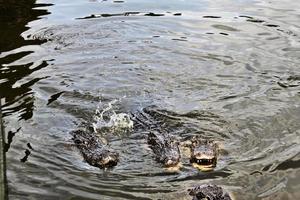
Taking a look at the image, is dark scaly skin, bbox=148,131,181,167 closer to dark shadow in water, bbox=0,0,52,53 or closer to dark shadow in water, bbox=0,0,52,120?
dark shadow in water, bbox=0,0,52,120

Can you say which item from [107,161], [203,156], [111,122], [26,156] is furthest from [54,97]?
[203,156]

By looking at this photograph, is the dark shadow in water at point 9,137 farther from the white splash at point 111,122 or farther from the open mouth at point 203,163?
the open mouth at point 203,163

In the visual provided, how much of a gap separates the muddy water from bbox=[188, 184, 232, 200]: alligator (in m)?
0.28

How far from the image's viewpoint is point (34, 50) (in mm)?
13273

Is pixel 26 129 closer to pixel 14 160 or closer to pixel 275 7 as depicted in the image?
pixel 14 160

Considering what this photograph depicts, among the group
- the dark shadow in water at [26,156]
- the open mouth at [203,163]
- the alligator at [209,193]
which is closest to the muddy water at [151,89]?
the dark shadow in water at [26,156]

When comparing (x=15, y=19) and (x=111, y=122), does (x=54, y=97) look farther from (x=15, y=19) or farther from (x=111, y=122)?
(x=15, y=19)

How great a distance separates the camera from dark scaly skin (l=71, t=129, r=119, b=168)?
7.99 m

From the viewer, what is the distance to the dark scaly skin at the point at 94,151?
799 cm

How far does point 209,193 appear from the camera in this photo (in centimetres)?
690

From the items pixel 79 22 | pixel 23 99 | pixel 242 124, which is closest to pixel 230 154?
pixel 242 124

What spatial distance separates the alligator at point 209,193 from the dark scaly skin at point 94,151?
4.69ft

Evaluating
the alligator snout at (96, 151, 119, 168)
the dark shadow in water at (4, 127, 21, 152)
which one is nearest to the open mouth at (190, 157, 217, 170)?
the alligator snout at (96, 151, 119, 168)

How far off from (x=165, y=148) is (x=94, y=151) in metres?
1.07
